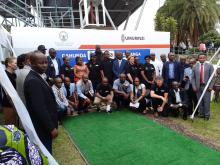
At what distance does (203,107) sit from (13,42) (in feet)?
18.7

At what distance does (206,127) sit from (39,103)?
4970mm

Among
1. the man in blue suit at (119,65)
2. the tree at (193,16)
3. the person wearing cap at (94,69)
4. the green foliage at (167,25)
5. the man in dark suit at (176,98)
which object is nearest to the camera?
the man in dark suit at (176,98)

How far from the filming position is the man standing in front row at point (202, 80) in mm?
7434

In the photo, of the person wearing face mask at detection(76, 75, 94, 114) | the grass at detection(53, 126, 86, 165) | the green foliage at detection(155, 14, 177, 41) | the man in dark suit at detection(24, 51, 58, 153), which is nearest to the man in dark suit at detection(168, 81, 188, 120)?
the person wearing face mask at detection(76, 75, 94, 114)

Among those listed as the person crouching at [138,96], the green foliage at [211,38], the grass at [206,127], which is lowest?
the grass at [206,127]

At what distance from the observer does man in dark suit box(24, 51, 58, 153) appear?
323 cm

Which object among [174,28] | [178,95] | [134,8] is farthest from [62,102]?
[174,28]

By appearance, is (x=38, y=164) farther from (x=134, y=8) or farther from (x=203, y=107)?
(x=134, y=8)

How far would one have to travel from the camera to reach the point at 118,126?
6973mm

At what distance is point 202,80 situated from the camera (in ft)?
24.5

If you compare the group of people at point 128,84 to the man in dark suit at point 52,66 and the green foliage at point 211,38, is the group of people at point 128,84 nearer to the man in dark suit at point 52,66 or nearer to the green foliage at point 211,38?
the man in dark suit at point 52,66

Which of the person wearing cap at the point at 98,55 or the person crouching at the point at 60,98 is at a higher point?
the person wearing cap at the point at 98,55

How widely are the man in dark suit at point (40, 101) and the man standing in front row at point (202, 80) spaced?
16.6ft

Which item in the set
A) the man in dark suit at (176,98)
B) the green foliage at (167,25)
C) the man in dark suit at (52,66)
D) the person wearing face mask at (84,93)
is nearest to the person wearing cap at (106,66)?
the person wearing face mask at (84,93)
